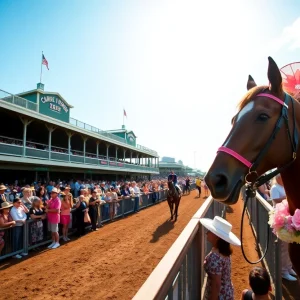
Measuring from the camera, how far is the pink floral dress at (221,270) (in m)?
2.80

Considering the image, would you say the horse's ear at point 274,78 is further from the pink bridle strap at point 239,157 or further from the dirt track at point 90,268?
the dirt track at point 90,268

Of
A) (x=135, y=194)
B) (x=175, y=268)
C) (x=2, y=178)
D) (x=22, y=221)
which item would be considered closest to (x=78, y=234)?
(x=22, y=221)

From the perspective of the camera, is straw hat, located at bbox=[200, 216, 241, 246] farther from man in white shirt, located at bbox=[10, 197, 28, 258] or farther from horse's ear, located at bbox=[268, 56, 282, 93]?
man in white shirt, located at bbox=[10, 197, 28, 258]

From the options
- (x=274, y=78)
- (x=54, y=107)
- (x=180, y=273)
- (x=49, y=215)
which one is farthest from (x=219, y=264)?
(x=54, y=107)

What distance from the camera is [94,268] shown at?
608 centimetres

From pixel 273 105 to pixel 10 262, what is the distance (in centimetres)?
760

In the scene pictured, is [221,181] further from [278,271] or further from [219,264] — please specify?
[278,271]

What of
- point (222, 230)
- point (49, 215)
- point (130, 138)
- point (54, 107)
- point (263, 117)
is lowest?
point (49, 215)

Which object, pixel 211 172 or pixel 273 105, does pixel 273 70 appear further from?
pixel 211 172

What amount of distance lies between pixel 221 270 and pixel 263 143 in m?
1.73

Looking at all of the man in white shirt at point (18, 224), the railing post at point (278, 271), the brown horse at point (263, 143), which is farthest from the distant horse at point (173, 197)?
the brown horse at point (263, 143)

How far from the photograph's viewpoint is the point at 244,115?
1.94m

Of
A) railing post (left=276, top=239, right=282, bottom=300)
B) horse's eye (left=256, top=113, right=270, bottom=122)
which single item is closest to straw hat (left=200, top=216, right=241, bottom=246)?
railing post (left=276, top=239, right=282, bottom=300)

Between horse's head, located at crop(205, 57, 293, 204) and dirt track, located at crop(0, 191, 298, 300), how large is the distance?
3.36 m
